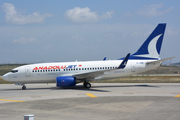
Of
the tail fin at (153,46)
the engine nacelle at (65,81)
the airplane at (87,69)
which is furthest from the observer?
the tail fin at (153,46)

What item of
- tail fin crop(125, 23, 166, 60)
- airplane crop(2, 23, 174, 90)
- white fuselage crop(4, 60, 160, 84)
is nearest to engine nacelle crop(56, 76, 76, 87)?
airplane crop(2, 23, 174, 90)

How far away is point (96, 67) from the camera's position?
30750 mm

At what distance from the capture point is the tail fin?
32.3 meters

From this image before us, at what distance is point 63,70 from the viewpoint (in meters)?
30.0

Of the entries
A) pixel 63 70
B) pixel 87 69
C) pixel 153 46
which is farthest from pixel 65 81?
pixel 153 46

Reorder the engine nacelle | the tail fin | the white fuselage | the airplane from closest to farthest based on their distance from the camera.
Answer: the engine nacelle, the airplane, the white fuselage, the tail fin

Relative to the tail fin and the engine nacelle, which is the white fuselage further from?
the engine nacelle

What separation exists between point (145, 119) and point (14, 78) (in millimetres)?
21838

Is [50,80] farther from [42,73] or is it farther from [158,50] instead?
[158,50]

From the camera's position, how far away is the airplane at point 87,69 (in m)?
29.3

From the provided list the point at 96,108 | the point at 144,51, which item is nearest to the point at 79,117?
the point at 96,108

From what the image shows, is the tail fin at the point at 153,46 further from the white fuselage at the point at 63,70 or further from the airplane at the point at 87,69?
the white fuselage at the point at 63,70

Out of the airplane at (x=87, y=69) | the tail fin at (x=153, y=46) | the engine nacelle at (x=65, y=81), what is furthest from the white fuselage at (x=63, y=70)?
the engine nacelle at (x=65, y=81)

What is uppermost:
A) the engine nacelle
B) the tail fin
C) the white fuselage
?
the tail fin
